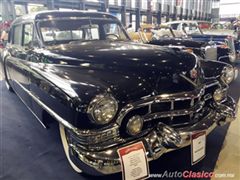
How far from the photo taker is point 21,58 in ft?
8.98

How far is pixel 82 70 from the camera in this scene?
1851mm

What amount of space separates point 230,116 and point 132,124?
0.99 metres

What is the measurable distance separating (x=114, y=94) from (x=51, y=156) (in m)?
1.07

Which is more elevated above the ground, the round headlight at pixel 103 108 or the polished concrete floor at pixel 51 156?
the round headlight at pixel 103 108

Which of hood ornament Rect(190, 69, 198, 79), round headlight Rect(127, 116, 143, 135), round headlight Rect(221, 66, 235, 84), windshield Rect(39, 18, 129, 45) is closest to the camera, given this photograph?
round headlight Rect(127, 116, 143, 135)

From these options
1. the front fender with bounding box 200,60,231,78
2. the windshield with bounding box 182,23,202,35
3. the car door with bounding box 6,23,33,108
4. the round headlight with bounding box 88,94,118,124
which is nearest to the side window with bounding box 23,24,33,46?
the car door with bounding box 6,23,33,108

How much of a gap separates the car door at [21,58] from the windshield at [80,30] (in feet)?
0.89

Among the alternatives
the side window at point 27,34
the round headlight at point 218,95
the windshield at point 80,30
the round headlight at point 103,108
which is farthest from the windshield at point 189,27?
the round headlight at point 103,108

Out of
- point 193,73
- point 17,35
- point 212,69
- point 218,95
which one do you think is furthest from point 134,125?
point 17,35

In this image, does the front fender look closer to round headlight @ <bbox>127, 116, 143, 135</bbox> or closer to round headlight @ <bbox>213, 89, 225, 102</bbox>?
round headlight @ <bbox>213, 89, 225, 102</bbox>

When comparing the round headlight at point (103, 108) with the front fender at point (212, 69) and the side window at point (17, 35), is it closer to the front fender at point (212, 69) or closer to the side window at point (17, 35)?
the front fender at point (212, 69)

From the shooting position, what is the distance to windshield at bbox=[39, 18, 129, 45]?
2.45m

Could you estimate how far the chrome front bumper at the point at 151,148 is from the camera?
140 cm

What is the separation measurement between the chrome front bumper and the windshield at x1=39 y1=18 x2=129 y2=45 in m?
1.37
